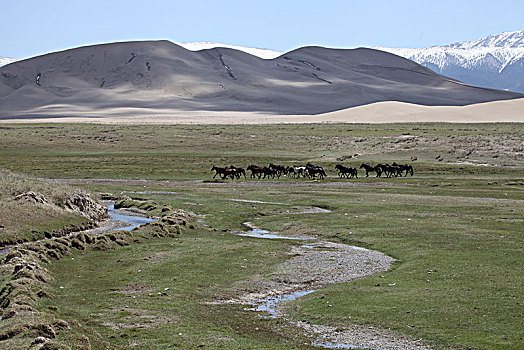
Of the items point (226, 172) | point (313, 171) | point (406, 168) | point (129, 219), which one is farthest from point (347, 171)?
point (129, 219)

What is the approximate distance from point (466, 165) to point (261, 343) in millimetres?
54228

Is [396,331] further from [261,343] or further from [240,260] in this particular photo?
[240,260]

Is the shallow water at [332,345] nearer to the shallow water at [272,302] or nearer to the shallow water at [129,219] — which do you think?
the shallow water at [272,302]

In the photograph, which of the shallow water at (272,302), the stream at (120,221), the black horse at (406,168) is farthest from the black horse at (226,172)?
the shallow water at (272,302)

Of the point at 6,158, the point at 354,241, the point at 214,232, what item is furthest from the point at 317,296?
the point at 6,158

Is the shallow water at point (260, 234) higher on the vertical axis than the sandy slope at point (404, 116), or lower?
lower

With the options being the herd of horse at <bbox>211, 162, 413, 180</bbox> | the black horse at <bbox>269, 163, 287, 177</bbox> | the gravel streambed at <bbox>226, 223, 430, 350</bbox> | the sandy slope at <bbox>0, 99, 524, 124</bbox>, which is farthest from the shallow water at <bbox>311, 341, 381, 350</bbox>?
the sandy slope at <bbox>0, 99, 524, 124</bbox>

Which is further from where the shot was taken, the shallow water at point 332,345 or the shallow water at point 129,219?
the shallow water at point 129,219

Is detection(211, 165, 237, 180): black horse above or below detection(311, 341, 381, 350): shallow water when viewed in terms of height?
above

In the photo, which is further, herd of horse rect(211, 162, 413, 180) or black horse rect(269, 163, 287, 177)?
black horse rect(269, 163, 287, 177)

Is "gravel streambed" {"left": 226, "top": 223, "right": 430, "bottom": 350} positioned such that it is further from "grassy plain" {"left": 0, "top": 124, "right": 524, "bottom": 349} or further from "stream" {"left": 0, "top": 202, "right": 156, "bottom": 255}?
"stream" {"left": 0, "top": 202, "right": 156, "bottom": 255}

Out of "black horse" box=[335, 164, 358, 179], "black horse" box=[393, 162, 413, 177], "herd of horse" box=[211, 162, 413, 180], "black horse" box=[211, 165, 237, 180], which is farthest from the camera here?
"black horse" box=[393, 162, 413, 177]

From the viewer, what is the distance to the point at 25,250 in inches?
827

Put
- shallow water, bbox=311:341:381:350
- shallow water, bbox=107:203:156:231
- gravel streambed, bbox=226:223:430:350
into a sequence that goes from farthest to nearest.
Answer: shallow water, bbox=107:203:156:231, gravel streambed, bbox=226:223:430:350, shallow water, bbox=311:341:381:350
